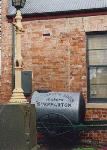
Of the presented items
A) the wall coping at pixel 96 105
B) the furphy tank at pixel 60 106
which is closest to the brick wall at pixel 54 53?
the wall coping at pixel 96 105

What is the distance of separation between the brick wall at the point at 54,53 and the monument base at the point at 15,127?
300cm

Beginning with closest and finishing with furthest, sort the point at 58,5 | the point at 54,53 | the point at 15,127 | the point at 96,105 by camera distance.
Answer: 1. the point at 15,127
2. the point at 96,105
3. the point at 54,53
4. the point at 58,5

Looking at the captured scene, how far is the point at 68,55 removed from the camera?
11.7 metres

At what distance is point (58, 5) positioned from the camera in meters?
12.0

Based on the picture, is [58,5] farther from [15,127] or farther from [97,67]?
[15,127]

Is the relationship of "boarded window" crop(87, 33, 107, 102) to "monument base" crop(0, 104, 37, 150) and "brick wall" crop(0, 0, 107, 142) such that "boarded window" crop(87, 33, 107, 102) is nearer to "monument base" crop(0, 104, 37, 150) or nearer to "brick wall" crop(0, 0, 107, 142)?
"brick wall" crop(0, 0, 107, 142)

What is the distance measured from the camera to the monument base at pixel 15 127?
8688 millimetres

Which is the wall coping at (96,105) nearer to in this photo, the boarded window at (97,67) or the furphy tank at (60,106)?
the boarded window at (97,67)

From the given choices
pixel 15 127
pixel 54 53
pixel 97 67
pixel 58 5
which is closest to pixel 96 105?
pixel 97 67

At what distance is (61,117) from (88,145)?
119cm

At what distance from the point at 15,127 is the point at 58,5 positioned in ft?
15.0

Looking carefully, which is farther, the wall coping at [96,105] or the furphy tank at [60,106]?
the wall coping at [96,105]

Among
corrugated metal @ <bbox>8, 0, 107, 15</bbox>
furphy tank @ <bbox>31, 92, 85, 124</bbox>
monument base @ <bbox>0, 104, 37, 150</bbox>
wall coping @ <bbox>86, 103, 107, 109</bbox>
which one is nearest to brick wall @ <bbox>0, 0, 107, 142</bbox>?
wall coping @ <bbox>86, 103, 107, 109</bbox>

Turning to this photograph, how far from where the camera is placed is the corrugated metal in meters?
11.6
